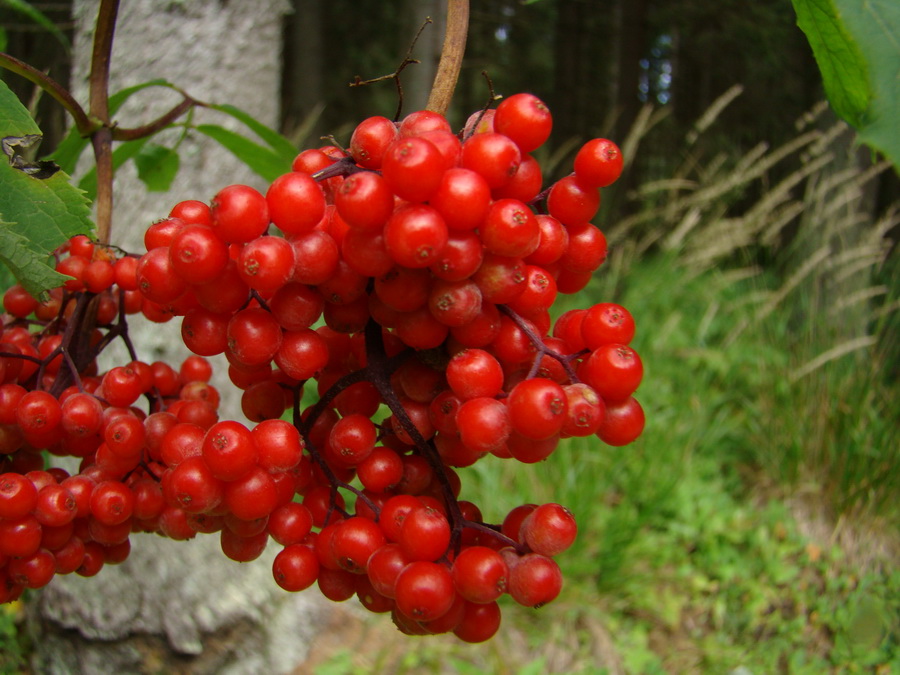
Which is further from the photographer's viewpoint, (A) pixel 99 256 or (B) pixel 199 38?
(B) pixel 199 38

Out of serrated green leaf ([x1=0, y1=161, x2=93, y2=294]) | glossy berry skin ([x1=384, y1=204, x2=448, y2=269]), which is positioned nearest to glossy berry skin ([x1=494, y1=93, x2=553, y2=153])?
glossy berry skin ([x1=384, y1=204, x2=448, y2=269])

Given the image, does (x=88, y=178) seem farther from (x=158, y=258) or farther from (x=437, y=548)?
(x=437, y=548)

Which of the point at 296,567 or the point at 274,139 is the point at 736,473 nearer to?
the point at 274,139

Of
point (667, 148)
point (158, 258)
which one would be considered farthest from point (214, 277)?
point (667, 148)

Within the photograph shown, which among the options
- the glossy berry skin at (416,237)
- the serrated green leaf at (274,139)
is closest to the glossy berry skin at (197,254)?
the glossy berry skin at (416,237)

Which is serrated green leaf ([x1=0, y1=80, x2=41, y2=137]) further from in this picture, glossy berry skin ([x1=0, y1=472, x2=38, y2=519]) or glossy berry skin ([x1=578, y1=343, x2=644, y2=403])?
glossy berry skin ([x1=578, y1=343, x2=644, y2=403])

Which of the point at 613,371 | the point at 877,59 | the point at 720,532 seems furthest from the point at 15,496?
the point at 720,532

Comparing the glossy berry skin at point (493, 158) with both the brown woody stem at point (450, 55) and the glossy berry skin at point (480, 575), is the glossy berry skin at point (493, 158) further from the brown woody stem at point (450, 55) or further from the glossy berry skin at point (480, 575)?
the glossy berry skin at point (480, 575)
